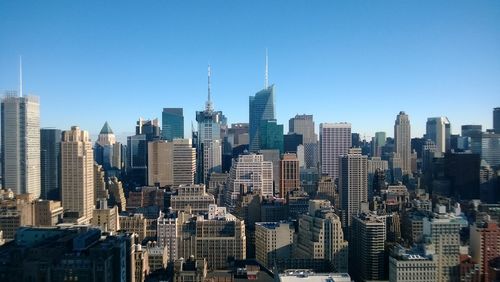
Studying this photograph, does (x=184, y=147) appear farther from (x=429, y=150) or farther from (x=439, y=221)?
(x=439, y=221)

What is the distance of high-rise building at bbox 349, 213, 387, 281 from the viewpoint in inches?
390

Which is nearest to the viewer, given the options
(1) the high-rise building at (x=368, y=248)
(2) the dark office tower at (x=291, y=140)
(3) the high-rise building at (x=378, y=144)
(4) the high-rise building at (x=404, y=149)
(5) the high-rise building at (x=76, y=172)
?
(1) the high-rise building at (x=368, y=248)

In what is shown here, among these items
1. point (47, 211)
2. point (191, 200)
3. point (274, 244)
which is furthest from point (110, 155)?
point (274, 244)

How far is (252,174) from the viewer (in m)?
20.1

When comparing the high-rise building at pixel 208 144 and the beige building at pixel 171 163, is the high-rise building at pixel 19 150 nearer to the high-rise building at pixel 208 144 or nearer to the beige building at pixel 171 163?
the beige building at pixel 171 163

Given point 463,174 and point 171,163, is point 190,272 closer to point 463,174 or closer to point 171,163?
point 463,174

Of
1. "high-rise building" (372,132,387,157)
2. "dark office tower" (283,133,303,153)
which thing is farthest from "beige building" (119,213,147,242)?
"dark office tower" (283,133,303,153)

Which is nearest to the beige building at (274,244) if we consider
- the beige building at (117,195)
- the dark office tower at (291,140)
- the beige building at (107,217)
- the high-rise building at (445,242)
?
the high-rise building at (445,242)

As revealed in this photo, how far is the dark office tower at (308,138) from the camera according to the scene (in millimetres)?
23597

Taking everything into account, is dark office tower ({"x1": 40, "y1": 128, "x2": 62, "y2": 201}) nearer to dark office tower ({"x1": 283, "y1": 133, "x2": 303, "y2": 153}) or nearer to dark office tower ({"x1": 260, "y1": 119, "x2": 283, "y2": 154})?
dark office tower ({"x1": 260, "y1": 119, "x2": 283, "y2": 154})

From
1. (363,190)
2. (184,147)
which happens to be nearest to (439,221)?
(363,190)

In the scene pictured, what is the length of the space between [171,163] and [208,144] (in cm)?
370

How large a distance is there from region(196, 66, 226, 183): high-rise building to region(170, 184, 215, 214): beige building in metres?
5.16

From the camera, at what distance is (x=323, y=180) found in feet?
57.4
